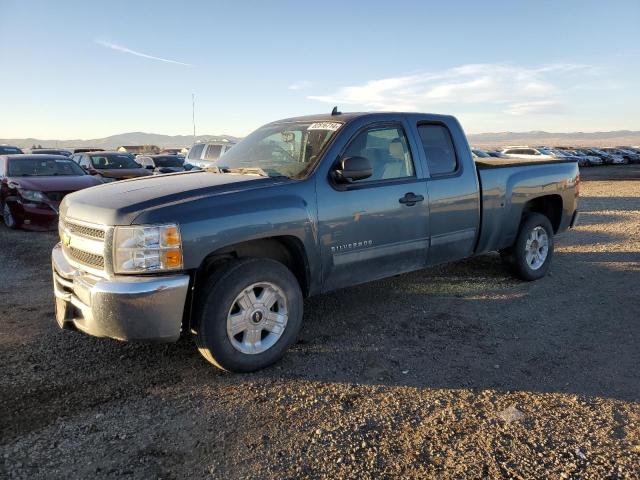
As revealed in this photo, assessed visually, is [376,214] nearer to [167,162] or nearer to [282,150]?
[282,150]

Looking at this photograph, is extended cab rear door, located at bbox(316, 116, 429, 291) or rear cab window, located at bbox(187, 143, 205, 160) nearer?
extended cab rear door, located at bbox(316, 116, 429, 291)

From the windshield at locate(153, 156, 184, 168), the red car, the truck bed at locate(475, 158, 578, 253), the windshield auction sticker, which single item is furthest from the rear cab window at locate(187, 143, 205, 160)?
the windshield auction sticker

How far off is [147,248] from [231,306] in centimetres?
69

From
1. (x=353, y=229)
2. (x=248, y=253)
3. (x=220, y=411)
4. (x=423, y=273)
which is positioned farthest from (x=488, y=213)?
(x=220, y=411)

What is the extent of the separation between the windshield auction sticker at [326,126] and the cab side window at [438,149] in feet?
3.08

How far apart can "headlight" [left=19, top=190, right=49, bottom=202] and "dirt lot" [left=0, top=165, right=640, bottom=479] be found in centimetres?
492

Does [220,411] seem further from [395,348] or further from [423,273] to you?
[423,273]

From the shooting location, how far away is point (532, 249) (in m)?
6.18

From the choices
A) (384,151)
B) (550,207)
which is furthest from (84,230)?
(550,207)

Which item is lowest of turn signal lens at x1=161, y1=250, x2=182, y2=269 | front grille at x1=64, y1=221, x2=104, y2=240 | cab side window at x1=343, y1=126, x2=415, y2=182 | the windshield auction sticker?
turn signal lens at x1=161, y1=250, x2=182, y2=269

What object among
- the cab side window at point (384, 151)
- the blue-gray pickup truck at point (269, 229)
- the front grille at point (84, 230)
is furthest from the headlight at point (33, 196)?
the cab side window at point (384, 151)

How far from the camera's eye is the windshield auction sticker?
14.3 ft

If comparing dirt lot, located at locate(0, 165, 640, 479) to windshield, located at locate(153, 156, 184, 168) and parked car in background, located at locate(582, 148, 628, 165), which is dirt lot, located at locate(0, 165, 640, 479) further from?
parked car in background, located at locate(582, 148, 628, 165)

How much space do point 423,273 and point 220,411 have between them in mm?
3865
